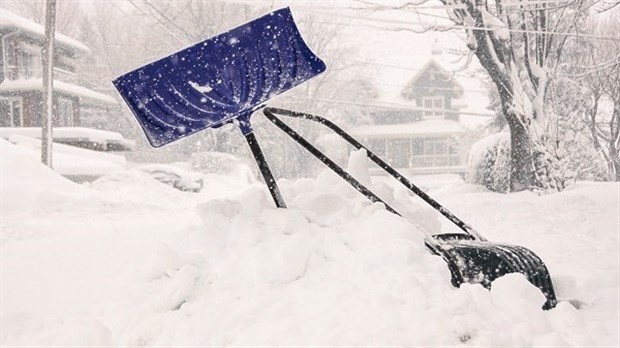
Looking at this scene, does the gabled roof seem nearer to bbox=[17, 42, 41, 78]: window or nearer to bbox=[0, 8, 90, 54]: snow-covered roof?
bbox=[0, 8, 90, 54]: snow-covered roof

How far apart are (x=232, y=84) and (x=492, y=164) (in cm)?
1397

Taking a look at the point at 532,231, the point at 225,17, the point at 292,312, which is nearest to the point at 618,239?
the point at 532,231

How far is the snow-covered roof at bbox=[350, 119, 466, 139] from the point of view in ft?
135

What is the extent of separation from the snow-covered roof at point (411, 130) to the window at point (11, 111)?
858 inches

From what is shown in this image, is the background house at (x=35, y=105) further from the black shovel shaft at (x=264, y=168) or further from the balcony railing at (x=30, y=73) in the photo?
the black shovel shaft at (x=264, y=168)

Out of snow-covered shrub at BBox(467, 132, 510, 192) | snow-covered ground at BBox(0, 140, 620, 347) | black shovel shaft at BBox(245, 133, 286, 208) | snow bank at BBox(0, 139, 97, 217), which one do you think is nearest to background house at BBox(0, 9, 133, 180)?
snow bank at BBox(0, 139, 97, 217)

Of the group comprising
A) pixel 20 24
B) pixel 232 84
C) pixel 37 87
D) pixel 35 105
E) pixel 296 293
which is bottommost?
pixel 296 293

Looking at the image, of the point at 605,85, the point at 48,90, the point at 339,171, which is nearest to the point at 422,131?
the point at 605,85

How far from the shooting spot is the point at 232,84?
357 centimetres

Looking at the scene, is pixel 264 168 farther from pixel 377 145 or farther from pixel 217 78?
pixel 377 145

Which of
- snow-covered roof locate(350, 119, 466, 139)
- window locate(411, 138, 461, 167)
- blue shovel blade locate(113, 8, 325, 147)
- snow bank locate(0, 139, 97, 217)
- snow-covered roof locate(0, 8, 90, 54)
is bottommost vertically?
snow bank locate(0, 139, 97, 217)

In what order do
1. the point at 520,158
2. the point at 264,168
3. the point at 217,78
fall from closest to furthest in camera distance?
the point at 217,78 → the point at 264,168 → the point at 520,158

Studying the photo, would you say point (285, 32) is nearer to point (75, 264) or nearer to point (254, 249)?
point (254, 249)

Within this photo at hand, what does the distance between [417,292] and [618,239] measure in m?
6.53
